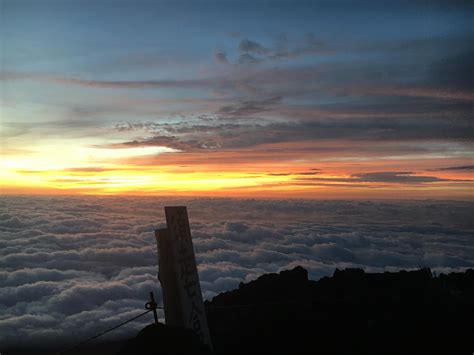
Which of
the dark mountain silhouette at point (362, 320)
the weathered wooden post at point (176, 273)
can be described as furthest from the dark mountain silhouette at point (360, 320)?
the weathered wooden post at point (176, 273)

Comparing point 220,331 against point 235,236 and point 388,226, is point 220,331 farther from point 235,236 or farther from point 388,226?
point 388,226

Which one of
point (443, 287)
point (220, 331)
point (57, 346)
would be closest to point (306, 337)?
point (220, 331)

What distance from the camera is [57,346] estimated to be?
171ft

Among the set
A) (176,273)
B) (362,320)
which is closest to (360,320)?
(362,320)

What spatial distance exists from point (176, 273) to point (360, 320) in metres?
6.82

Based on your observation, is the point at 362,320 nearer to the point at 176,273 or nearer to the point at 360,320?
the point at 360,320

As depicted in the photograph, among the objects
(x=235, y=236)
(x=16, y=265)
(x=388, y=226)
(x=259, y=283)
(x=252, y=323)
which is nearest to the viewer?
(x=252, y=323)

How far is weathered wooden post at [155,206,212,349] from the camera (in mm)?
7750

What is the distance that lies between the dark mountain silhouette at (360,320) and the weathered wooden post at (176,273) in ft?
7.20

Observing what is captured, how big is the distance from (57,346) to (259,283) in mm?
44177

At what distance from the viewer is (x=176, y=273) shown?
777 cm

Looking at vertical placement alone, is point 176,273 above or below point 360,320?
above

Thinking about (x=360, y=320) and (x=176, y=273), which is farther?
(x=360, y=320)

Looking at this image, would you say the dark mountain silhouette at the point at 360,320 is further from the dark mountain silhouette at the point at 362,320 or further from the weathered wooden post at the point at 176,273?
the weathered wooden post at the point at 176,273
